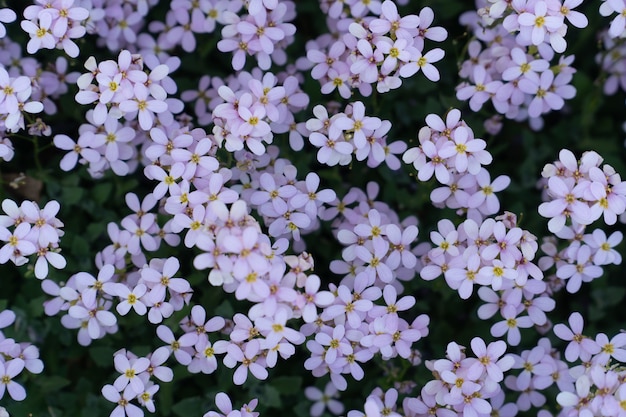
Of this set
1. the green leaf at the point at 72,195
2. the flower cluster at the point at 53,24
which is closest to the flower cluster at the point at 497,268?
the green leaf at the point at 72,195

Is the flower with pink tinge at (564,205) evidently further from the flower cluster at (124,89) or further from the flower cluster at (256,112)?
the flower cluster at (124,89)

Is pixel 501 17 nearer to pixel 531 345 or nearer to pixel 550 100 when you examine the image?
pixel 550 100

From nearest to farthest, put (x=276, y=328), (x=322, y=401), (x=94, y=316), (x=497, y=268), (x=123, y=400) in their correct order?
(x=276, y=328) < (x=497, y=268) < (x=123, y=400) < (x=94, y=316) < (x=322, y=401)

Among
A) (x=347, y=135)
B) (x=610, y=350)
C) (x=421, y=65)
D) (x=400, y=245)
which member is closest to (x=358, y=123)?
(x=347, y=135)

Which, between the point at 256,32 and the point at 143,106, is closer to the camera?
the point at 143,106

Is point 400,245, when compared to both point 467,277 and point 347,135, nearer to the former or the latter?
point 467,277

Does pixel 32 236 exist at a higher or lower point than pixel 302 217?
lower
